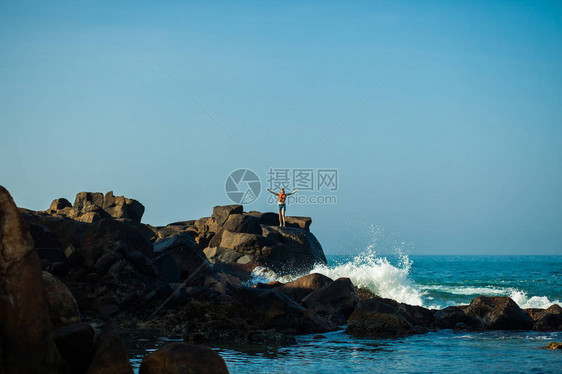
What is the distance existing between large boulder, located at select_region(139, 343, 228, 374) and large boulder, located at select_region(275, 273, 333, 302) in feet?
35.8

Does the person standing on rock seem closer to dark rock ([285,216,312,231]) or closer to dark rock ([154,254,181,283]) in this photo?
dark rock ([285,216,312,231])

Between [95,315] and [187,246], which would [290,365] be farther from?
[187,246]

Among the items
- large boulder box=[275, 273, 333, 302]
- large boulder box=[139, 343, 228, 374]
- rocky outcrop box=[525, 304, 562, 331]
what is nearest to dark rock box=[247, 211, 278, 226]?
large boulder box=[275, 273, 333, 302]

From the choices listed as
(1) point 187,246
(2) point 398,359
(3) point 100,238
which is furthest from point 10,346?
(1) point 187,246

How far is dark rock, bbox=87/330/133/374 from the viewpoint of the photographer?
8.37 metres

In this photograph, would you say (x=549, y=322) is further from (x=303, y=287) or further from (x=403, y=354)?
(x=303, y=287)

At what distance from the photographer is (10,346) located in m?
7.66

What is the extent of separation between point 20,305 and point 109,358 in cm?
147

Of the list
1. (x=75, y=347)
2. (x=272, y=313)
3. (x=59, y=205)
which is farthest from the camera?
(x=59, y=205)

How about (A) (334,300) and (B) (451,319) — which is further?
(A) (334,300)

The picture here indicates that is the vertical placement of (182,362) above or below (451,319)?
above

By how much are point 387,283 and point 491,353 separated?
1473 cm

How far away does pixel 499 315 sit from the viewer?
57.2 feet

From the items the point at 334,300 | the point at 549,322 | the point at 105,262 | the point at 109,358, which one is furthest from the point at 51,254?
the point at 549,322
